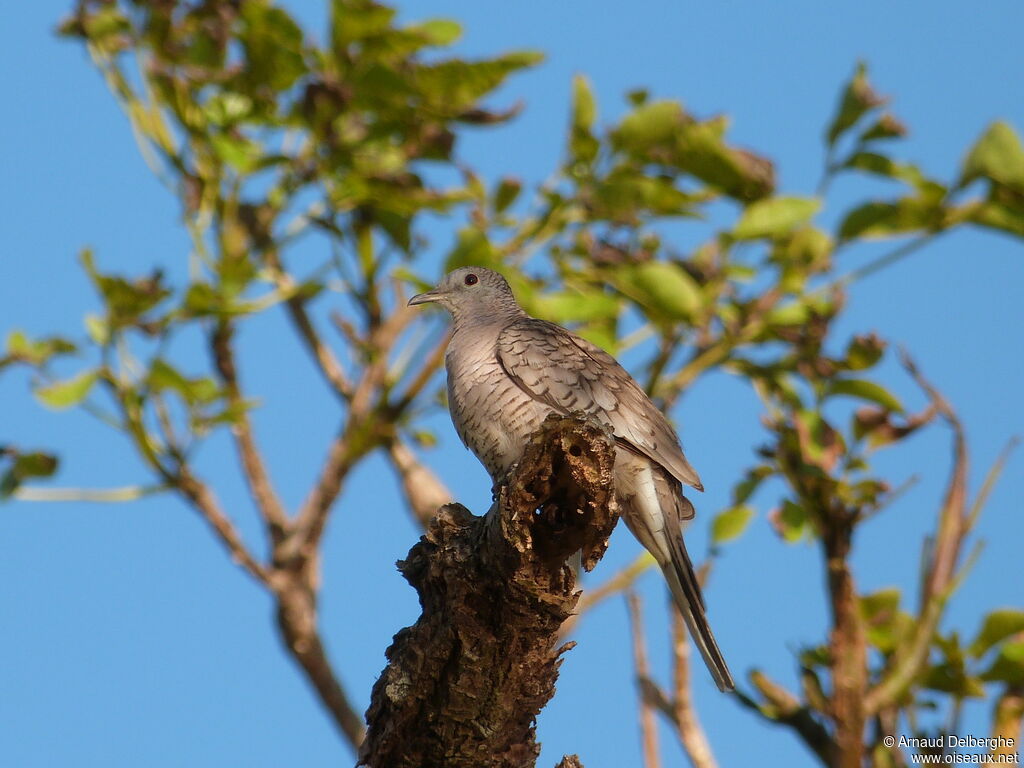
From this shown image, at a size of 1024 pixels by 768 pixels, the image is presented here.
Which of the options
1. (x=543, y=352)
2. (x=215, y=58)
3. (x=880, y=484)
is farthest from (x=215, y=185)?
(x=880, y=484)

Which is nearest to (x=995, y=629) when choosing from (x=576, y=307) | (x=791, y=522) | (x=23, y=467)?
(x=791, y=522)

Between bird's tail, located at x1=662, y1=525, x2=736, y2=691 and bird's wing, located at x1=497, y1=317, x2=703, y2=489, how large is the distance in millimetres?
287

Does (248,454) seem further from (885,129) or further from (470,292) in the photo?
(885,129)

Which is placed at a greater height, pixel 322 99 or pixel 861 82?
pixel 322 99

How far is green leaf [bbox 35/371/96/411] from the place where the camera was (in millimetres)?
6605

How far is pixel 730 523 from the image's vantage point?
675 cm

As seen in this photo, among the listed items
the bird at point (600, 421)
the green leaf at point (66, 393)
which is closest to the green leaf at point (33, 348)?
the green leaf at point (66, 393)

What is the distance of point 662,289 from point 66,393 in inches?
119

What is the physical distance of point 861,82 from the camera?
6.51 m

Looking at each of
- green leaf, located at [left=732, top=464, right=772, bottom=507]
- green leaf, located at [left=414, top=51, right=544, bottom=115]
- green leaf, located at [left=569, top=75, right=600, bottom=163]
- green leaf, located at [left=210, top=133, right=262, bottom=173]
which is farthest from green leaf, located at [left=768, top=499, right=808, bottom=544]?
green leaf, located at [left=210, top=133, right=262, bottom=173]

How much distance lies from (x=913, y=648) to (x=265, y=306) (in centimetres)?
374

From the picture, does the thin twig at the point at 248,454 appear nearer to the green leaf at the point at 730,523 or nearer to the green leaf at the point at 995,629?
the green leaf at the point at 730,523

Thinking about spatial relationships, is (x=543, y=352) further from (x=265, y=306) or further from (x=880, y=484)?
(x=265, y=306)

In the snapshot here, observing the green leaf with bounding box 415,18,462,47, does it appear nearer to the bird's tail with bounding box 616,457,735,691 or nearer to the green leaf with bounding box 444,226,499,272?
the green leaf with bounding box 444,226,499,272
